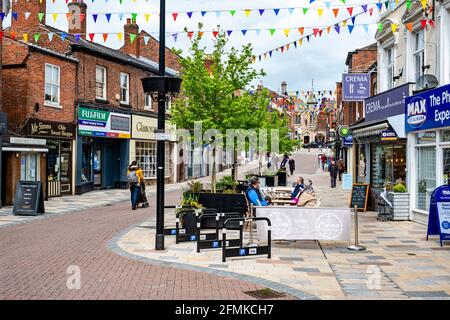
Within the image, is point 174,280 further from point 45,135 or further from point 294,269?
point 45,135

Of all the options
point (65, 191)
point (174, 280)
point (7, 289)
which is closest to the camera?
point (7, 289)

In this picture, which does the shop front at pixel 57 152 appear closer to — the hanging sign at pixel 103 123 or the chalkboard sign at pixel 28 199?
the hanging sign at pixel 103 123

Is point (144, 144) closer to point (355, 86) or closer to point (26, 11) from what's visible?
point (26, 11)

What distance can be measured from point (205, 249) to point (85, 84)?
51.6 feet

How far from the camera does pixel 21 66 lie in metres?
19.4

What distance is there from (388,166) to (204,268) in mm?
10289

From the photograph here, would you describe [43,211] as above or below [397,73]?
below

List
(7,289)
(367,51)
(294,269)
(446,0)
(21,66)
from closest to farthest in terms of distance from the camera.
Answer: (7,289)
(294,269)
(446,0)
(21,66)
(367,51)

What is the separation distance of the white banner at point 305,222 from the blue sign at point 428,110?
437 cm

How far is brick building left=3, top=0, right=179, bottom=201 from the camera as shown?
766 inches

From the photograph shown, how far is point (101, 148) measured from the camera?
25.7m

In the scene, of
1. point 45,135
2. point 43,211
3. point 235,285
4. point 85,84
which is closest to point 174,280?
point 235,285

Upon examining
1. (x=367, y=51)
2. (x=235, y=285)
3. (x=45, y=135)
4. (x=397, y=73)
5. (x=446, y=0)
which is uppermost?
(x=367, y=51)

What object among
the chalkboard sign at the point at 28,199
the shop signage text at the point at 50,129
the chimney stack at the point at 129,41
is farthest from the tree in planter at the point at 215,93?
the chimney stack at the point at 129,41
